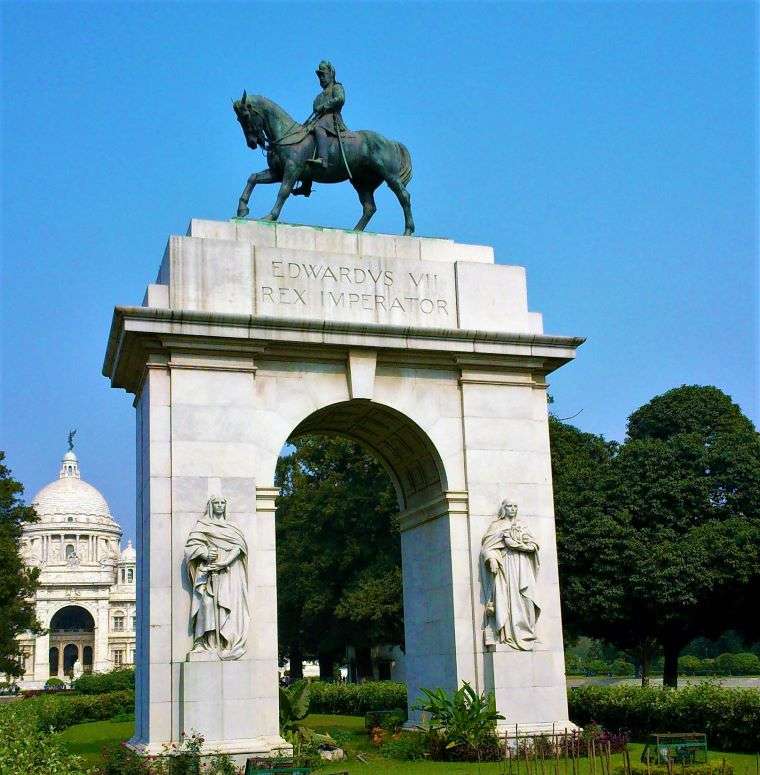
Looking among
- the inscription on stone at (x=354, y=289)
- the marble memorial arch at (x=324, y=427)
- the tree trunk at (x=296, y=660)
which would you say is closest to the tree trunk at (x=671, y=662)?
the marble memorial arch at (x=324, y=427)

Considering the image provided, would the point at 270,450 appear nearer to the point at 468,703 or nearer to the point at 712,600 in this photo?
the point at 468,703

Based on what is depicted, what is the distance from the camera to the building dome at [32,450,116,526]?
13212cm

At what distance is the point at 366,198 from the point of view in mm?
20875

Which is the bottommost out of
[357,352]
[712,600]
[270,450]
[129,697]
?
[129,697]

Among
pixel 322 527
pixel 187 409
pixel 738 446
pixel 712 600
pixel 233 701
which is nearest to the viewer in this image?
pixel 233 701

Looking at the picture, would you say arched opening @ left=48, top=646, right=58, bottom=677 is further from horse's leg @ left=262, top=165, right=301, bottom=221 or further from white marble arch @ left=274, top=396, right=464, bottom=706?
horse's leg @ left=262, top=165, right=301, bottom=221

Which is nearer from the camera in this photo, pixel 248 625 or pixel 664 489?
pixel 248 625

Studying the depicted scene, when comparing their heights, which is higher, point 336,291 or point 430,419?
point 336,291

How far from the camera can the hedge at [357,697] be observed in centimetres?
3231

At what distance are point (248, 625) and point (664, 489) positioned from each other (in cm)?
2241

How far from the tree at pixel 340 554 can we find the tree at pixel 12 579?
11.0 metres

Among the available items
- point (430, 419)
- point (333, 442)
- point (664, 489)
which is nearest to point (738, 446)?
point (664, 489)

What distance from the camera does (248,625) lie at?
1716 cm

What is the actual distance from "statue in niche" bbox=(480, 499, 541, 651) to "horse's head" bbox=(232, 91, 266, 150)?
8.15m
